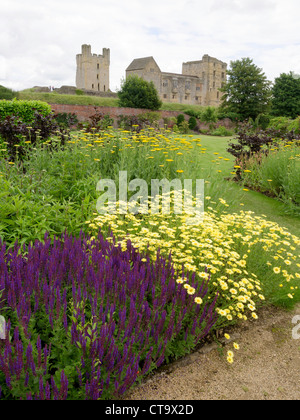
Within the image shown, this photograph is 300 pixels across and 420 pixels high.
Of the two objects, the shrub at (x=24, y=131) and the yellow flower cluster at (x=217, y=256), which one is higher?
the shrub at (x=24, y=131)

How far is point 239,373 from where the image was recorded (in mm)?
2594

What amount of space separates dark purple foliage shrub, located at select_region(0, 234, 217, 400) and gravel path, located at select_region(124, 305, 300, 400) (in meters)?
0.21

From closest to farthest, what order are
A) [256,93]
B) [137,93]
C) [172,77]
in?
[137,93] → [256,93] → [172,77]

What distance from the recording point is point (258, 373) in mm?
2615

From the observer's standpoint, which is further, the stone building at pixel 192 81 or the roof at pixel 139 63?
the stone building at pixel 192 81

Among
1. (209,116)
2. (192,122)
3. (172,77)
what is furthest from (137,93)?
(172,77)

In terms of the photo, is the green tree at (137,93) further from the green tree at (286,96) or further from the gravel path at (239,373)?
the gravel path at (239,373)

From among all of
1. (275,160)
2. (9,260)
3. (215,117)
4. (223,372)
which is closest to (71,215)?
(9,260)

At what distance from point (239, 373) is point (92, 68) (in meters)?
65.3

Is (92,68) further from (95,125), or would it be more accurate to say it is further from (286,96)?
(95,125)

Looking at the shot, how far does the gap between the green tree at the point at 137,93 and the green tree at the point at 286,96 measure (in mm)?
16443

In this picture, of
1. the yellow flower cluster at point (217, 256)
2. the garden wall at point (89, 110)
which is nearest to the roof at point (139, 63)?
the garden wall at point (89, 110)

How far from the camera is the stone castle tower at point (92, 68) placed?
200 feet

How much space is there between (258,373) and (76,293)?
5.04 ft
